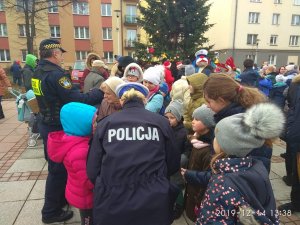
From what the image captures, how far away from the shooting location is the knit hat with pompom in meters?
1.77

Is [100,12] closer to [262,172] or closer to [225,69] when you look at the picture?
[225,69]

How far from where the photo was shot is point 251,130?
5.84 ft

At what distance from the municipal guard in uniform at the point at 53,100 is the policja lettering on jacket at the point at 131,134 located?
1.55 meters

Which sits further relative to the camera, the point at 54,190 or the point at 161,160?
the point at 54,190

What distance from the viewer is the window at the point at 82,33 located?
3394 centimetres

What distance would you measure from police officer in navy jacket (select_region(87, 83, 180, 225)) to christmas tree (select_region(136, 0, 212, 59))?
11826mm

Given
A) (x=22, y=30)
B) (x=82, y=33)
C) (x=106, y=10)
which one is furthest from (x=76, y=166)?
(x=22, y=30)

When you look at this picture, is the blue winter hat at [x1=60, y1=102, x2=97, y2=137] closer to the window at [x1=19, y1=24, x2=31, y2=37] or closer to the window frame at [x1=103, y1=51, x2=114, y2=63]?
the window frame at [x1=103, y1=51, x2=114, y2=63]

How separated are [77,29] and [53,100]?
109 feet

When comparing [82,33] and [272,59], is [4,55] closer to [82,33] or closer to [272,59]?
[82,33]

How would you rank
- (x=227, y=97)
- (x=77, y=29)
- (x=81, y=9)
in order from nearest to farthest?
(x=227, y=97) → (x=81, y=9) → (x=77, y=29)

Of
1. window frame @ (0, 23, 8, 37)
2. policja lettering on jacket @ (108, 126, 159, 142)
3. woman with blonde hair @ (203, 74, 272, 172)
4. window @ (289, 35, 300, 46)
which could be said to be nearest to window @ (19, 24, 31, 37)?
window frame @ (0, 23, 8, 37)

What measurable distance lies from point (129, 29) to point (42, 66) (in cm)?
3480

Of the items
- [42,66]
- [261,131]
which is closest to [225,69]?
[42,66]
